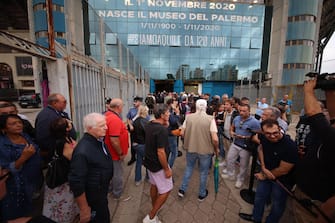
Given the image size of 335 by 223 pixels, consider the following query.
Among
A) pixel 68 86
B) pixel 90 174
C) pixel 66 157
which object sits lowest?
pixel 90 174

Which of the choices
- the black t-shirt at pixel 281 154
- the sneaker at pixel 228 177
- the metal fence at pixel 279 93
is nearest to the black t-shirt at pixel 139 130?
the black t-shirt at pixel 281 154

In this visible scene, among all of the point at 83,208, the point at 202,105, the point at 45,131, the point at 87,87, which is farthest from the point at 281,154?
the point at 87,87

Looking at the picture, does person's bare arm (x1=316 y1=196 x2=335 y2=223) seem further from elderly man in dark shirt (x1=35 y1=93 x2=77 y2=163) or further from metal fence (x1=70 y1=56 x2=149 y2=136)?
metal fence (x1=70 y1=56 x2=149 y2=136)

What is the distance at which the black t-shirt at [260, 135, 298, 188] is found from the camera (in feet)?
6.09

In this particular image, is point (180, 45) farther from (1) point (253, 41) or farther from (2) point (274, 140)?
(2) point (274, 140)

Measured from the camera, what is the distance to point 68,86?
10.2 feet

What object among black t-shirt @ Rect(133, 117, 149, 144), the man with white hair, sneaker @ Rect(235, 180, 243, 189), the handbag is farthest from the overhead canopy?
sneaker @ Rect(235, 180, 243, 189)

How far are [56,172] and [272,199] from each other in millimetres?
2816

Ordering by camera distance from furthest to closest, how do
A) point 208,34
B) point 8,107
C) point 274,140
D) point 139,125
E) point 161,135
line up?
1. point 208,34
2. point 139,125
3. point 8,107
4. point 161,135
5. point 274,140

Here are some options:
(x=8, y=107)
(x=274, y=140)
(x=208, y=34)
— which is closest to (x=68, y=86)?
(x=8, y=107)

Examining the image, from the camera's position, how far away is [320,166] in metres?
1.35

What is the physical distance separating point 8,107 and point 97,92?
2.33 meters

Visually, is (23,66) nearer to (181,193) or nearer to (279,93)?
(181,193)

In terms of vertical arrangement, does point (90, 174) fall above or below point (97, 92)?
below
